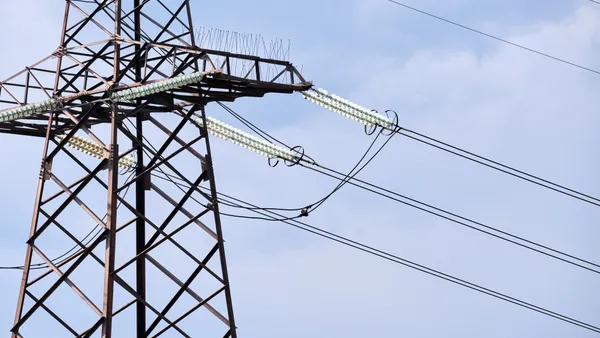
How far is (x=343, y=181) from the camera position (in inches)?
1788

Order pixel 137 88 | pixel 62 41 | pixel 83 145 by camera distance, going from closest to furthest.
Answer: pixel 137 88 → pixel 62 41 → pixel 83 145

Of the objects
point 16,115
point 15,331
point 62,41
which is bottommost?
point 15,331

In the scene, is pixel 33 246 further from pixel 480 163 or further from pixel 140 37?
pixel 480 163

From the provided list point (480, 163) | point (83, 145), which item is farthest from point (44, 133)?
point (480, 163)

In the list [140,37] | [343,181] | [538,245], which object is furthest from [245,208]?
[538,245]

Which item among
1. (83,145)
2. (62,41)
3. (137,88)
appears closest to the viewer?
(137,88)

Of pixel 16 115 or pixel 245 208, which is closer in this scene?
pixel 16 115

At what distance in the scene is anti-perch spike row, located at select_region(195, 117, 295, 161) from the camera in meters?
46.2

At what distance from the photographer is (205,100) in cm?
4431

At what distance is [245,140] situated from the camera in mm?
46906

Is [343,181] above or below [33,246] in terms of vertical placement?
above

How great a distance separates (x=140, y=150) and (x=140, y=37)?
12.7ft

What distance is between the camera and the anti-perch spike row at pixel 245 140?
151 ft

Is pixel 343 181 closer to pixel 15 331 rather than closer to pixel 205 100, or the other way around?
pixel 205 100
